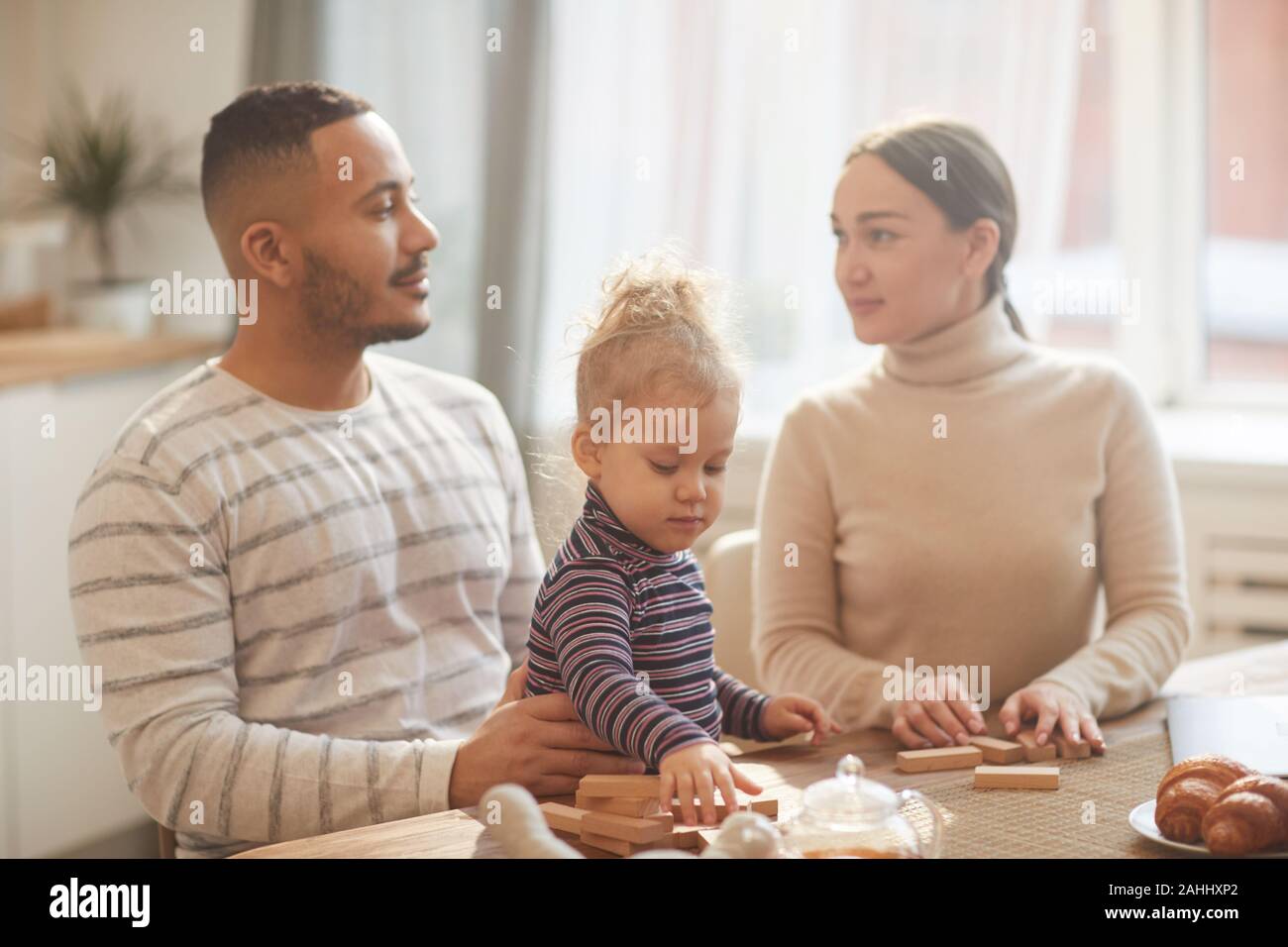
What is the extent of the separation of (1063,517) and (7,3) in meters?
2.83

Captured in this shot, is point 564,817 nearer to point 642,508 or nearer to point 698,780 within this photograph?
point 698,780

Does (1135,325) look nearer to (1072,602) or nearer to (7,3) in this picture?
(1072,602)

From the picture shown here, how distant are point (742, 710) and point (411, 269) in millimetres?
687

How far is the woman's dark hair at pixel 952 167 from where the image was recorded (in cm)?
173

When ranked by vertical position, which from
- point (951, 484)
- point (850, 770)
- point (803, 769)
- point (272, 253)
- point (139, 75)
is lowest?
point (803, 769)

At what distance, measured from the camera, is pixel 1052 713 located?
143 cm

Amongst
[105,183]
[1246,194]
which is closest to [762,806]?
[1246,194]

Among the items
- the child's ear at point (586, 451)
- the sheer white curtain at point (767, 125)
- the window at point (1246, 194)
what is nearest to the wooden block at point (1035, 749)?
the child's ear at point (586, 451)

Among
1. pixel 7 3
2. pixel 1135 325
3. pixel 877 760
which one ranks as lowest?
pixel 877 760

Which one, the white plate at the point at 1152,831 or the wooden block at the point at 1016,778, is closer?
the white plate at the point at 1152,831

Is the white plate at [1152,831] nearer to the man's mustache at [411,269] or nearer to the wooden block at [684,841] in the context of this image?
the wooden block at [684,841]
